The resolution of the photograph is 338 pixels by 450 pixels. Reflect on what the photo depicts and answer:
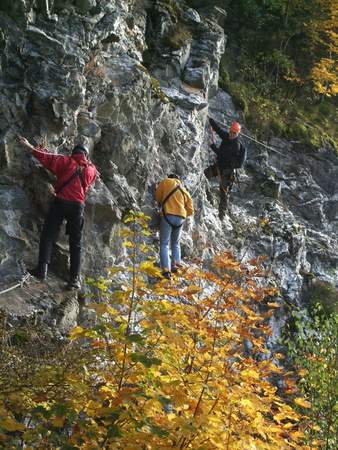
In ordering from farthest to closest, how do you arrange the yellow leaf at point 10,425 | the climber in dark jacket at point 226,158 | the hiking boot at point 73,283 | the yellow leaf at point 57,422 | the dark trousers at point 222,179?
the dark trousers at point 222,179 < the climber in dark jacket at point 226,158 < the hiking boot at point 73,283 < the yellow leaf at point 57,422 < the yellow leaf at point 10,425

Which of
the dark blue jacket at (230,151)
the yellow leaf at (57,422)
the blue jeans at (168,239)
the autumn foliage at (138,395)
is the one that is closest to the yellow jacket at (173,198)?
the blue jeans at (168,239)

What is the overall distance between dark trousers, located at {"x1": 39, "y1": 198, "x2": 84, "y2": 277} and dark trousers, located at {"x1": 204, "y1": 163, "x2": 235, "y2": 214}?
6.48 meters

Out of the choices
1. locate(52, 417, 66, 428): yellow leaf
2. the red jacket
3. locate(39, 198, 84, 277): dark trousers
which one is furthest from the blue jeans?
locate(52, 417, 66, 428): yellow leaf

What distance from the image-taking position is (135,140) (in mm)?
10930

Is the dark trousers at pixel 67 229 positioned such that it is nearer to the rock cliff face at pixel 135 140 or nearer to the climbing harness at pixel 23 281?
the climbing harness at pixel 23 281

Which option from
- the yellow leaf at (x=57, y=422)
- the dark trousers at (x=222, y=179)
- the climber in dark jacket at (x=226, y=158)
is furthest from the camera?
the dark trousers at (x=222, y=179)

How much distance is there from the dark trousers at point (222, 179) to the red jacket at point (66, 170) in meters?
6.31

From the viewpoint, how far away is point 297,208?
56.6 ft

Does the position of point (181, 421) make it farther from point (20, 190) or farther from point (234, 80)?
point (234, 80)

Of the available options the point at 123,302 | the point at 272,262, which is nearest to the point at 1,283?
the point at 123,302

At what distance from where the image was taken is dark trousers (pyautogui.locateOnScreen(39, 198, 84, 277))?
25.7 ft

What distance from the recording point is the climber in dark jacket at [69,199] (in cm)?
796

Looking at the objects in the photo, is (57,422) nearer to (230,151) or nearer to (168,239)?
(168,239)

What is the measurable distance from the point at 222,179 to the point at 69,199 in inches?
269
